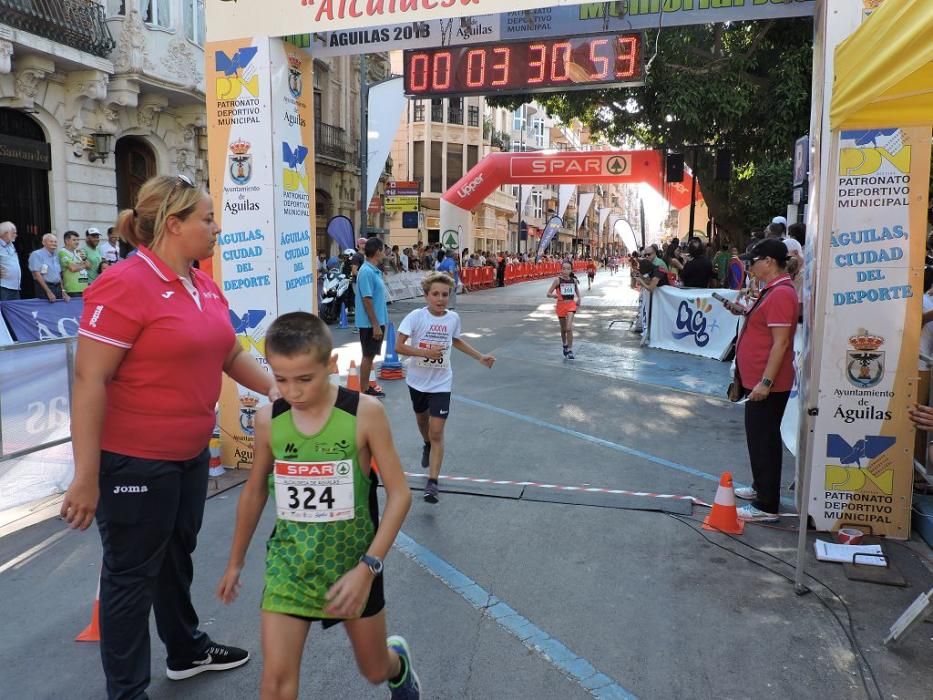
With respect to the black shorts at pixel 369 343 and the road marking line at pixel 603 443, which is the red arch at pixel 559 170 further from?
the black shorts at pixel 369 343

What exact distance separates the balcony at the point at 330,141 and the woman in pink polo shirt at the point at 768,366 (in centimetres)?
2775

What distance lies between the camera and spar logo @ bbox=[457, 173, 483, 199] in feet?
70.8

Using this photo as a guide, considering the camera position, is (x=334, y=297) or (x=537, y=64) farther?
(x=334, y=297)

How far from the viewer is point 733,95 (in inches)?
568

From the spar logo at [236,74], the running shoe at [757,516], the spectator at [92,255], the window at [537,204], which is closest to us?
the running shoe at [757,516]

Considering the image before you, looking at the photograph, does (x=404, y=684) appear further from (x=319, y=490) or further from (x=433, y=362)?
(x=433, y=362)

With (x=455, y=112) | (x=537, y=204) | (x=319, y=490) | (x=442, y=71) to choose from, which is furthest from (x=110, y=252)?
(x=537, y=204)

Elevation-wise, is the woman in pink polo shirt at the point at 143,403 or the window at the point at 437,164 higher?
the window at the point at 437,164

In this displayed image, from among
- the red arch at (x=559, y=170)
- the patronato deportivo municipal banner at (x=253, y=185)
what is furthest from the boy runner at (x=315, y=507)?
the red arch at (x=559, y=170)

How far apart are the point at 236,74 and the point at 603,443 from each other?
15.2 ft

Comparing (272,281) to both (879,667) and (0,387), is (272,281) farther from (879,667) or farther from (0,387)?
(879,667)

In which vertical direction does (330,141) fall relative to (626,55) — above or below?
above

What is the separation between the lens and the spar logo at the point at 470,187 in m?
21.6

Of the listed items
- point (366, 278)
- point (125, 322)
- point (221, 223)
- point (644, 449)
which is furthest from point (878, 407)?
point (366, 278)
